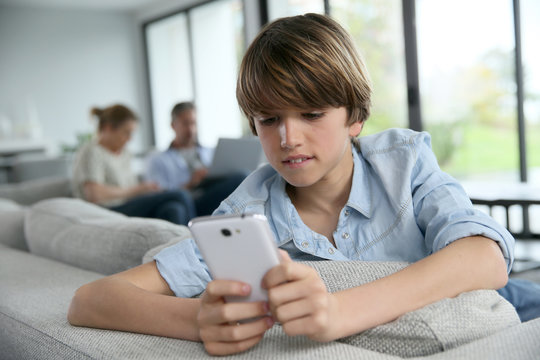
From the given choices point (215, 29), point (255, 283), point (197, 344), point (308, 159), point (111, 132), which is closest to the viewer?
point (255, 283)

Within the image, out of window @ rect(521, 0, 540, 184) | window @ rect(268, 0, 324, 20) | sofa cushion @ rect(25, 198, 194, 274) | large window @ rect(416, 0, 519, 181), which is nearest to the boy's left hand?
sofa cushion @ rect(25, 198, 194, 274)

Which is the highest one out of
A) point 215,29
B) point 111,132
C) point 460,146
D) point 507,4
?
point 215,29

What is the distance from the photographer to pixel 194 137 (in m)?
4.04

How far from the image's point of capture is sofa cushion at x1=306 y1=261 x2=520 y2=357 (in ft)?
2.32

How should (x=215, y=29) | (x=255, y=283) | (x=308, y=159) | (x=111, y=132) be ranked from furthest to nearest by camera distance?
(x=215, y=29) → (x=111, y=132) → (x=308, y=159) → (x=255, y=283)

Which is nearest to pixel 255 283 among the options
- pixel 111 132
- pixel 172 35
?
pixel 111 132

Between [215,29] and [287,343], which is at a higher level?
[215,29]

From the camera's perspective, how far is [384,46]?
510 centimetres

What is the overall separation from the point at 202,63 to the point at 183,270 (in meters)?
6.74

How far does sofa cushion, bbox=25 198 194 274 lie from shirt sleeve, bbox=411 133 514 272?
0.53 m

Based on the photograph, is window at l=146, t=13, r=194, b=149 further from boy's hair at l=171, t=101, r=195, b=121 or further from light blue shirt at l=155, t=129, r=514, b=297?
light blue shirt at l=155, t=129, r=514, b=297

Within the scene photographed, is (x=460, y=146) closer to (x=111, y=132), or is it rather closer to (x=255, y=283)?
(x=111, y=132)

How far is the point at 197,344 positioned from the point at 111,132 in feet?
10.6

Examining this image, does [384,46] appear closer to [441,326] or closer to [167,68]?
[167,68]
